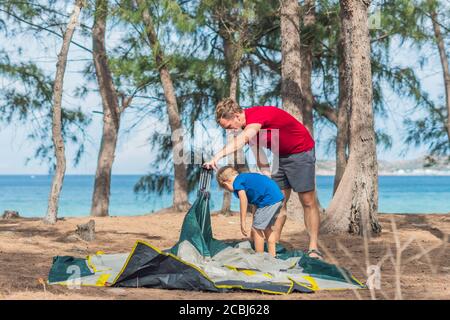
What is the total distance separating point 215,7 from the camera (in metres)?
11.6

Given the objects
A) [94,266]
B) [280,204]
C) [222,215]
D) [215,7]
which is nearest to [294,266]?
[280,204]

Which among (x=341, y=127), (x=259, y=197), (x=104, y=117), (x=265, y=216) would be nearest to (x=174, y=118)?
(x=104, y=117)

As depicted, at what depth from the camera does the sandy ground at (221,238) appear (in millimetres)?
4586

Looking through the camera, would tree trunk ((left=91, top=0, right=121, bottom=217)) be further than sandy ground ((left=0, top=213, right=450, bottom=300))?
Yes

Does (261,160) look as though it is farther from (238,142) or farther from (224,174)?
(238,142)

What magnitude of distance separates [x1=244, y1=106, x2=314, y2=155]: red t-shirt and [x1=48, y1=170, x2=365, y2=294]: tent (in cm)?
56

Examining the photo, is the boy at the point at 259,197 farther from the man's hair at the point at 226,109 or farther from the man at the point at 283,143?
the man's hair at the point at 226,109

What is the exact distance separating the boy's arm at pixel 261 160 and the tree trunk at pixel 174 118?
544 centimetres

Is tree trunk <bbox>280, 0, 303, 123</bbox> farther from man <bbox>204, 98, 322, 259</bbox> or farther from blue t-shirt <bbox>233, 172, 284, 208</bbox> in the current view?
blue t-shirt <bbox>233, 172, 284, 208</bbox>

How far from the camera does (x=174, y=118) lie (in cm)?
1181

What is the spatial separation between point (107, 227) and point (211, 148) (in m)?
3.67

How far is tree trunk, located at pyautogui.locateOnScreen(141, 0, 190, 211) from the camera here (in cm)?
1123

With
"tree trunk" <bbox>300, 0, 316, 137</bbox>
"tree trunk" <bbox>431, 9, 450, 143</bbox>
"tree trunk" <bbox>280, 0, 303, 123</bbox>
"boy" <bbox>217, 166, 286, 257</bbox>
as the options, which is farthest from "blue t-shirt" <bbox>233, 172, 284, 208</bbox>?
"tree trunk" <bbox>431, 9, 450, 143</bbox>

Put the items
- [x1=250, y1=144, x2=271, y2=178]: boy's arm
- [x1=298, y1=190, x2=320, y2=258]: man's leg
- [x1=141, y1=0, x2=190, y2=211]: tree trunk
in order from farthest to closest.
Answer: [x1=141, y1=0, x2=190, y2=211]: tree trunk
[x1=298, y1=190, x2=320, y2=258]: man's leg
[x1=250, y1=144, x2=271, y2=178]: boy's arm
